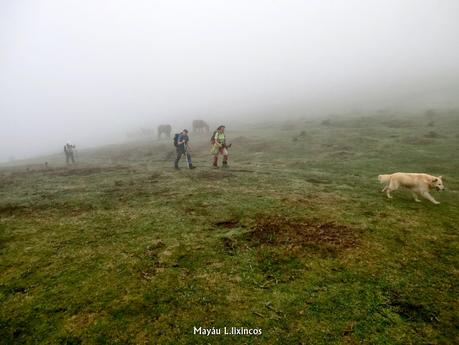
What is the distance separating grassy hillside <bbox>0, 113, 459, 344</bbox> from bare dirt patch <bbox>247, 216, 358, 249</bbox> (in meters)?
0.07

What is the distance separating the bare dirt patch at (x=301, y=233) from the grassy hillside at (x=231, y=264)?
7 centimetres

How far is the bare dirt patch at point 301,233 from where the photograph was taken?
10.8 m

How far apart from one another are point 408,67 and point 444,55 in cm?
3072

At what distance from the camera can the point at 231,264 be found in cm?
970

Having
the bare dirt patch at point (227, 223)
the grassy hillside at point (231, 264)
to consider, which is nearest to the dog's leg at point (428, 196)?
the grassy hillside at point (231, 264)

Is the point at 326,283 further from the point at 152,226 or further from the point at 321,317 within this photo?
the point at 152,226

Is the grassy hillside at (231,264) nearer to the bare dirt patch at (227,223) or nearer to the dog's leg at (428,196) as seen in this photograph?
the bare dirt patch at (227,223)

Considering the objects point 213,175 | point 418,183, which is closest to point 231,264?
point 418,183

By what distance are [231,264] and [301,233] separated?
3.26 meters

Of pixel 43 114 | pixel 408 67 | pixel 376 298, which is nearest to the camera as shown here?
pixel 376 298

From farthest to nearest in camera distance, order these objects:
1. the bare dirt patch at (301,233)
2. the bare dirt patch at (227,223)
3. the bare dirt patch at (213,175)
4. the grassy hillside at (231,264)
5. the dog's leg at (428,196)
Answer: the bare dirt patch at (213,175)
the dog's leg at (428,196)
the bare dirt patch at (227,223)
the bare dirt patch at (301,233)
the grassy hillside at (231,264)

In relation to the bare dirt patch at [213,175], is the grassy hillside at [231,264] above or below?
below

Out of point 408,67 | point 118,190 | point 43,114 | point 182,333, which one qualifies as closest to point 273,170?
point 118,190

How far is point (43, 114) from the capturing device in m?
188
